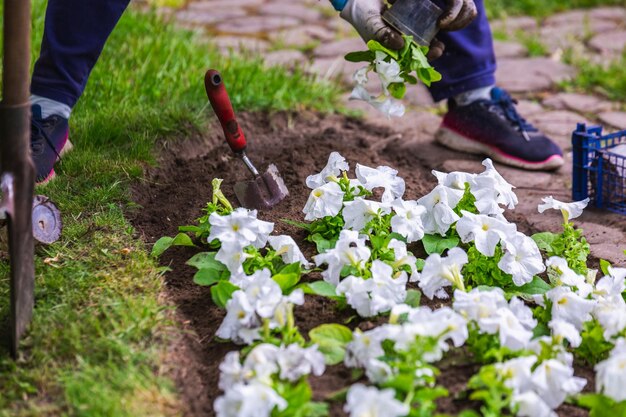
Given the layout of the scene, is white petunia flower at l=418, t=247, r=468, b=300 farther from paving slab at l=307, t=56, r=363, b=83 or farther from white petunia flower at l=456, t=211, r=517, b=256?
paving slab at l=307, t=56, r=363, b=83

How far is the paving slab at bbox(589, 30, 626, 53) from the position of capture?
5.00 m

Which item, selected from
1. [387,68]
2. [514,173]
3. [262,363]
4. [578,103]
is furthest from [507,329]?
[578,103]

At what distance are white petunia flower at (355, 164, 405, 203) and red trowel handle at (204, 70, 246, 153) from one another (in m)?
0.39

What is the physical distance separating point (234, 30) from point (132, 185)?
2.58m

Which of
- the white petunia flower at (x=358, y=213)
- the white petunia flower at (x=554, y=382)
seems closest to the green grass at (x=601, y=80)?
the white petunia flower at (x=358, y=213)

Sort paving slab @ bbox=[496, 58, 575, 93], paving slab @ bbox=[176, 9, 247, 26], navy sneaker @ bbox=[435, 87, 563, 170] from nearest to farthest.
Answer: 1. navy sneaker @ bbox=[435, 87, 563, 170]
2. paving slab @ bbox=[496, 58, 575, 93]
3. paving slab @ bbox=[176, 9, 247, 26]

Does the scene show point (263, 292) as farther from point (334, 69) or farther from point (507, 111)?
point (334, 69)

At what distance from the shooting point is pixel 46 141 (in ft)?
9.33

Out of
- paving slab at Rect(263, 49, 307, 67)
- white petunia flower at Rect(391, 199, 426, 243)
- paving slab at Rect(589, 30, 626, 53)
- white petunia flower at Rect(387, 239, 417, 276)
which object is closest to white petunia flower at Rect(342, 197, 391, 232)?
white petunia flower at Rect(391, 199, 426, 243)

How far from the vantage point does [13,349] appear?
199 centimetres

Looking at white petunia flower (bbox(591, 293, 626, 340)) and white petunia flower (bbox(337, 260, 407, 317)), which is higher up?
white petunia flower (bbox(591, 293, 626, 340))

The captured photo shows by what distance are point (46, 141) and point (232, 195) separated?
636 millimetres

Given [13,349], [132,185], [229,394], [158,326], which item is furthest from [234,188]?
[229,394]

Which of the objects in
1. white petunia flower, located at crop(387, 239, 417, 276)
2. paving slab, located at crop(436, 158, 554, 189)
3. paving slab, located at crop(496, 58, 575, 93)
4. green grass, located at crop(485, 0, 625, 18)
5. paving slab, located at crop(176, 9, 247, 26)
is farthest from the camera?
green grass, located at crop(485, 0, 625, 18)
